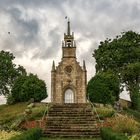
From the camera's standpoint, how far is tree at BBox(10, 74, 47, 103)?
176ft

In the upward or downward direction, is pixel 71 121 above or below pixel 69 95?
below

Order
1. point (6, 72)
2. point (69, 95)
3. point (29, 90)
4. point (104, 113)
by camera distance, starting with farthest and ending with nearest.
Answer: point (6, 72) < point (69, 95) < point (29, 90) < point (104, 113)

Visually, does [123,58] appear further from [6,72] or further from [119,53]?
[6,72]

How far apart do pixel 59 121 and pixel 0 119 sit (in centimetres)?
621

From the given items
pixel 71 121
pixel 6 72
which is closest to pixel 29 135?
pixel 71 121

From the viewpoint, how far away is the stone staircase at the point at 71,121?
3219 cm

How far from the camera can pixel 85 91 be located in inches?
2197

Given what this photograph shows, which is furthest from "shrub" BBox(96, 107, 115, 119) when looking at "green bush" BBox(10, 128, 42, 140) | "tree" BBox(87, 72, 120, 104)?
"tree" BBox(87, 72, 120, 104)

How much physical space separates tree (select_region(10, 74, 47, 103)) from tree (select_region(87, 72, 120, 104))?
6.24 metres

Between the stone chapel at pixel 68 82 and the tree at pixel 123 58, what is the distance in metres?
8.36

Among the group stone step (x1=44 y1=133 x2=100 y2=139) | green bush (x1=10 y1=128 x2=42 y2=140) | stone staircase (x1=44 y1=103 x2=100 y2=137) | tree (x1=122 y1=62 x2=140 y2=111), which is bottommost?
stone step (x1=44 y1=133 x2=100 y2=139)

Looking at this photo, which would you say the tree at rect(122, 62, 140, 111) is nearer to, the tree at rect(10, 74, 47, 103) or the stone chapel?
the stone chapel

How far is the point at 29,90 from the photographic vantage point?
53.8 metres

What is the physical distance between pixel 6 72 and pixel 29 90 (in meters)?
10.2
